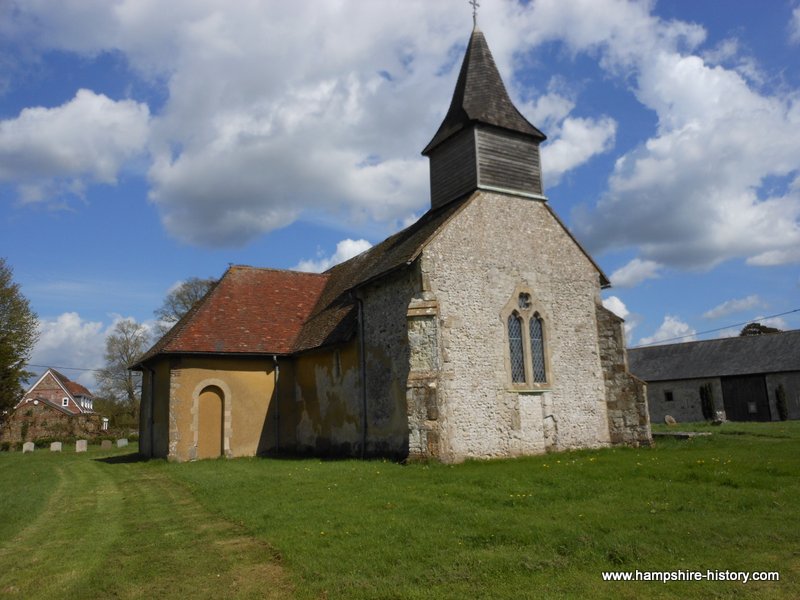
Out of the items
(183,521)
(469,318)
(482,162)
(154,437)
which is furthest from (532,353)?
(154,437)

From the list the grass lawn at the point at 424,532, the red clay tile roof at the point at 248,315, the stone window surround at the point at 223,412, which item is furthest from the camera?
the red clay tile roof at the point at 248,315

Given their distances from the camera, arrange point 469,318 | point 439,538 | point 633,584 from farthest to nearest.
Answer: point 469,318, point 439,538, point 633,584

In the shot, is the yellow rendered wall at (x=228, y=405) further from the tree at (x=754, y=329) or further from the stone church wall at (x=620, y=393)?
the tree at (x=754, y=329)

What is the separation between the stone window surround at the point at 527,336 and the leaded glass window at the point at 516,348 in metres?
0.09

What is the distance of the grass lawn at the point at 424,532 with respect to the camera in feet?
20.1

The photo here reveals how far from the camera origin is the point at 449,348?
1620 cm

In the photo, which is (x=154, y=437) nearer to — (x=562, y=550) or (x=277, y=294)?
(x=277, y=294)

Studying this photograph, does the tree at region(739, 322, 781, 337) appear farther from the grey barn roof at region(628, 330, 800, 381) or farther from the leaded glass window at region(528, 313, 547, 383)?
the leaded glass window at region(528, 313, 547, 383)

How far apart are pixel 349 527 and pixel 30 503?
8.25 m

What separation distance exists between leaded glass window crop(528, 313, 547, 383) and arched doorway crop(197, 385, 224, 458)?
11375 millimetres

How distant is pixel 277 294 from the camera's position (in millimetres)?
25531

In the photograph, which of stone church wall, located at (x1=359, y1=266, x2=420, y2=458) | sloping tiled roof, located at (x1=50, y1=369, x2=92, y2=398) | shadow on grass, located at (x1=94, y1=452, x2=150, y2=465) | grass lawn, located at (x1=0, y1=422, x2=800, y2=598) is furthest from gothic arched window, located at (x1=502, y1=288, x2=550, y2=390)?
sloping tiled roof, located at (x1=50, y1=369, x2=92, y2=398)

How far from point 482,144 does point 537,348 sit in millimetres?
6783

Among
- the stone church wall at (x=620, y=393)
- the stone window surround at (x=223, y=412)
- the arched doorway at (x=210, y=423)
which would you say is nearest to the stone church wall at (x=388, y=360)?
the stone window surround at (x=223, y=412)
